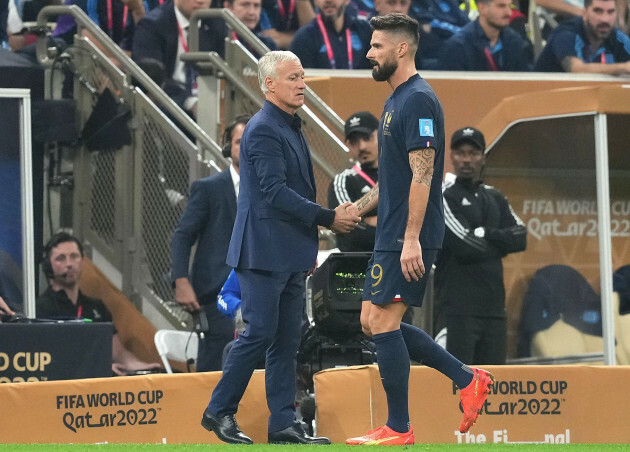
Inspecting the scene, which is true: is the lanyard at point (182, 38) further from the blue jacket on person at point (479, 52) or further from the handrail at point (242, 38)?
the blue jacket on person at point (479, 52)

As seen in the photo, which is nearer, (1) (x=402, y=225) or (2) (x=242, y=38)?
(1) (x=402, y=225)

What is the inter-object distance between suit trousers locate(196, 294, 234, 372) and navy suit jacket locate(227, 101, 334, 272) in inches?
90.8

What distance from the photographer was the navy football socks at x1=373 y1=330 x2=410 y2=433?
22.6ft

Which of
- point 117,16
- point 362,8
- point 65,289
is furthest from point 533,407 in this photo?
point 362,8

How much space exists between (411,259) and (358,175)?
103 inches

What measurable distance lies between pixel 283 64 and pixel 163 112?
393 cm

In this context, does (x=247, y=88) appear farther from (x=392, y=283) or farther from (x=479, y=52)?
(x=392, y=283)

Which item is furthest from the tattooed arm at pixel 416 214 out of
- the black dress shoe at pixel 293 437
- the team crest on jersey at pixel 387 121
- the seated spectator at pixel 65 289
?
the seated spectator at pixel 65 289

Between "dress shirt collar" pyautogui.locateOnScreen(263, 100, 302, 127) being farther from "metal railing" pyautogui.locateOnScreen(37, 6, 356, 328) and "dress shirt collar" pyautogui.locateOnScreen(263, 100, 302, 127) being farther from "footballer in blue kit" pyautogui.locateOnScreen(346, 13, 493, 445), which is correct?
"metal railing" pyautogui.locateOnScreen(37, 6, 356, 328)

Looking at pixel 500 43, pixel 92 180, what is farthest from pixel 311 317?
pixel 500 43

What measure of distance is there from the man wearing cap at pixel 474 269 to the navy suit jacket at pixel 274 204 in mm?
2371

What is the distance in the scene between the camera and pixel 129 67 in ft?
36.4

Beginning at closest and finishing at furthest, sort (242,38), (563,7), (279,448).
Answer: (279,448) → (242,38) → (563,7)

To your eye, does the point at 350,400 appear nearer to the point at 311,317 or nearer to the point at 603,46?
the point at 311,317
